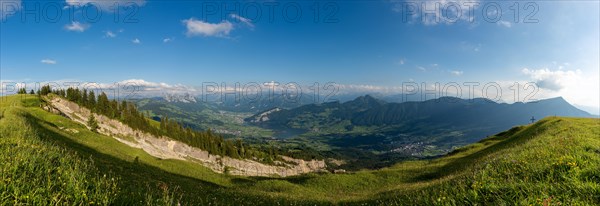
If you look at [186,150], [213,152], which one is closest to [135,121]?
[186,150]

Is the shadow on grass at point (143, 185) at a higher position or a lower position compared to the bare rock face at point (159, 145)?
higher

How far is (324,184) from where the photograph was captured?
49.7 metres

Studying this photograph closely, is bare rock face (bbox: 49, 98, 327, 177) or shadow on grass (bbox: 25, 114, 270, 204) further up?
shadow on grass (bbox: 25, 114, 270, 204)

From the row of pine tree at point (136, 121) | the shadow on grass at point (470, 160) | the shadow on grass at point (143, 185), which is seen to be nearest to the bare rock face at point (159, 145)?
the row of pine tree at point (136, 121)

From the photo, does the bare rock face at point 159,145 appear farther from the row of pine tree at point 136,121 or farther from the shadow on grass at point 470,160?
the shadow on grass at point 470,160

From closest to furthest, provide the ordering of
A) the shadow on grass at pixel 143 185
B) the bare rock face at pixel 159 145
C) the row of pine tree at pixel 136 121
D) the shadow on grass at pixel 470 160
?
the shadow on grass at pixel 143 185 < the shadow on grass at pixel 470 160 < the bare rock face at pixel 159 145 < the row of pine tree at pixel 136 121

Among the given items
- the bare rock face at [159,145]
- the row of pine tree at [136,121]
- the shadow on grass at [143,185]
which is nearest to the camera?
the shadow on grass at [143,185]

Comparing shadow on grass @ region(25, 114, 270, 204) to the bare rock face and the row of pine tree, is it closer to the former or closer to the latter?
the bare rock face

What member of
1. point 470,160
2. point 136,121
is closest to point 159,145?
point 136,121

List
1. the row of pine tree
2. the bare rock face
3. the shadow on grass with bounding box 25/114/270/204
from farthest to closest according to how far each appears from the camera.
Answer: the row of pine tree → the bare rock face → the shadow on grass with bounding box 25/114/270/204

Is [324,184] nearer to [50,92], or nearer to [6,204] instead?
[6,204]

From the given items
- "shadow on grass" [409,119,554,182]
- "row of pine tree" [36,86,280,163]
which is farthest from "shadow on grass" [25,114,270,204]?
"row of pine tree" [36,86,280,163]

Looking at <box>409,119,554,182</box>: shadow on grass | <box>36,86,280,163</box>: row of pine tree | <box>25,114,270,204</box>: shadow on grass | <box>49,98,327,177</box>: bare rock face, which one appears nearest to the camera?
<box>25,114,270,204</box>: shadow on grass

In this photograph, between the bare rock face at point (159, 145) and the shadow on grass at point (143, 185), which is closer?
the shadow on grass at point (143, 185)
